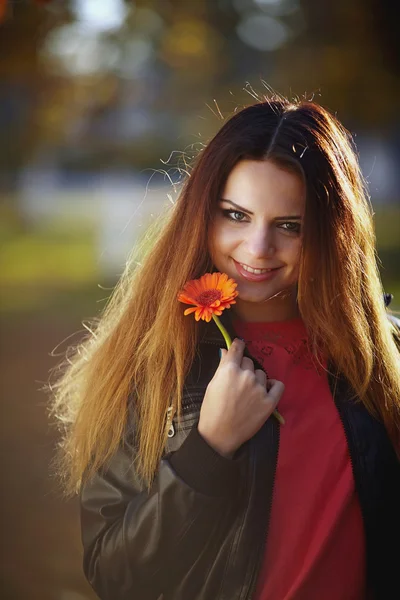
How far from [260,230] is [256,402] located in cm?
41

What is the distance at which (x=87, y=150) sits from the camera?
907 inches

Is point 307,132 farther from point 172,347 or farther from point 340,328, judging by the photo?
point 172,347

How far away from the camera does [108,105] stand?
17.0m

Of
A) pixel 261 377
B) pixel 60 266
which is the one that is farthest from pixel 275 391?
pixel 60 266

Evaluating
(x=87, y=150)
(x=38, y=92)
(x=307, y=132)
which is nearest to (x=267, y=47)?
(x=38, y=92)

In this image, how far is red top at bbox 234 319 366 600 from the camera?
174 centimetres


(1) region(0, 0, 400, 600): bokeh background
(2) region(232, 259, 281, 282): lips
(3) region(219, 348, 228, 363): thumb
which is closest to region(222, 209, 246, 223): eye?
(2) region(232, 259, 281, 282): lips

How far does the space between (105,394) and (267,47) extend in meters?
13.3

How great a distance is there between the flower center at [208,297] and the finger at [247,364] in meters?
0.17

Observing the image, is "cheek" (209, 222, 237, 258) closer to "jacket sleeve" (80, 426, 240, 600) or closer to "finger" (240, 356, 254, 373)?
"finger" (240, 356, 254, 373)

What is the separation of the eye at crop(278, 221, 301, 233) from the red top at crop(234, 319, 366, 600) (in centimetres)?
39

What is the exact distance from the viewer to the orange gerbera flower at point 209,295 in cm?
171

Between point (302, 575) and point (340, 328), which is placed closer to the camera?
point (302, 575)

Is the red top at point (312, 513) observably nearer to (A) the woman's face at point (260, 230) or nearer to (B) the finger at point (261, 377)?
(B) the finger at point (261, 377)
